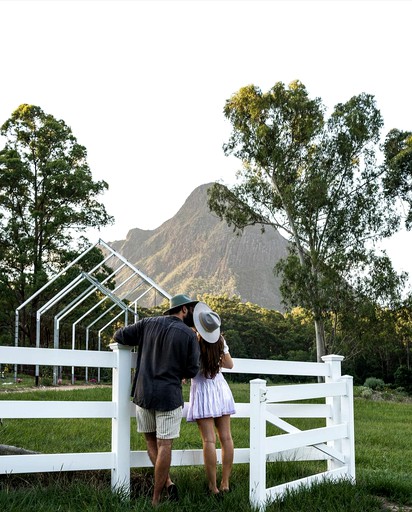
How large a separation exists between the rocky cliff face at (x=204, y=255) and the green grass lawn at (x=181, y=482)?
103578 mm

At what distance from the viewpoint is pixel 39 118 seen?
27531 millimetres

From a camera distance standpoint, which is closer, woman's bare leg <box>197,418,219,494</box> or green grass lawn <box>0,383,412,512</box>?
green grass lawn <box>0,383,412,512</box>

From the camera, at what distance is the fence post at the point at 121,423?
4.86 meters

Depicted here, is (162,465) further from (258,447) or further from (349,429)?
(349,429)

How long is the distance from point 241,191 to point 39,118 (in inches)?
362

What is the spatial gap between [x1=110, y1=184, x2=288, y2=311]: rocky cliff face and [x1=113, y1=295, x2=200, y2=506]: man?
107 metres

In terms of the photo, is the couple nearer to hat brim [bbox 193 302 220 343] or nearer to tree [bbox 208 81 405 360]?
hat brim [bbox 193 302 220 343]

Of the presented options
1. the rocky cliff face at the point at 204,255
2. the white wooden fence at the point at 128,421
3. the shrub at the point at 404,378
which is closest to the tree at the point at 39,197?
the shrub at the point at 404,378

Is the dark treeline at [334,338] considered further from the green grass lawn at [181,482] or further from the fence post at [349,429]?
the fence post at [349,429]

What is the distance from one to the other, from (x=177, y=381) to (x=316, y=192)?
68.7 ft

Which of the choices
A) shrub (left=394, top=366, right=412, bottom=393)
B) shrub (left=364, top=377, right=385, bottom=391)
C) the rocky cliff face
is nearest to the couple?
shrub (left=364, top=377, right=385, bottom=391)

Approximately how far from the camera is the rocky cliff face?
122438mm

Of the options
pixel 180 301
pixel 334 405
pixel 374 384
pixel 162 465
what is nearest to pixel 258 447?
pixel 162 465

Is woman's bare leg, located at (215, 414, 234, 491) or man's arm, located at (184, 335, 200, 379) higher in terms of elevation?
man's arm, located at (184, 335, 200, 379)
